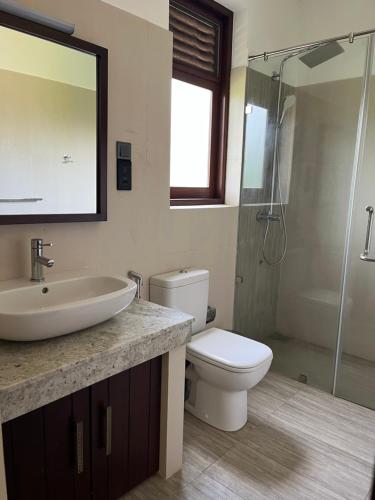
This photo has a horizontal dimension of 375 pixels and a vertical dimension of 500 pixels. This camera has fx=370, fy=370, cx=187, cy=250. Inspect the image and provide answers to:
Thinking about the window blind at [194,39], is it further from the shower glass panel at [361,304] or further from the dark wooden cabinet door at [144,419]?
the dark wooden cabinet door at [144,419]

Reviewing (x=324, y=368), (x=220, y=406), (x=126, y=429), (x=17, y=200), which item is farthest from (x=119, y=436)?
(x=324, y=368)

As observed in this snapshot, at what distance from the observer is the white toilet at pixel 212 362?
6.06 feet

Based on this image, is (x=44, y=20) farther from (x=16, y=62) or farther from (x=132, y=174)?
(x=132, y=174)

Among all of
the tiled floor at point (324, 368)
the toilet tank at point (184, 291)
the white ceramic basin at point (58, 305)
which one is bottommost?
the tiled floor at point (324, 368)

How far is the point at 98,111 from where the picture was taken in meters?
1.67

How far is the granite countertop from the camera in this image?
3.33 feet

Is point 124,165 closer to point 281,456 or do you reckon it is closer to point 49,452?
point 49,452

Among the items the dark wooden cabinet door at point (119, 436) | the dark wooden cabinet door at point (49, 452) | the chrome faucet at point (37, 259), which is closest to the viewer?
the dark wooden cabinet door at point (49, 452)

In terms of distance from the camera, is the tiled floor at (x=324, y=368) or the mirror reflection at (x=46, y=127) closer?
the mirror reflection at (x=46, y=127)

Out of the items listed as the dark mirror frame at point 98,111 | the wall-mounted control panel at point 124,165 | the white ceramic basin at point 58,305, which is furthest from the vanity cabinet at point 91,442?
the wall-mounted control panel at point 124,165

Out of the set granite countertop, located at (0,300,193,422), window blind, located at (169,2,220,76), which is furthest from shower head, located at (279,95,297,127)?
granite countertop, located at (0,300,193,422)

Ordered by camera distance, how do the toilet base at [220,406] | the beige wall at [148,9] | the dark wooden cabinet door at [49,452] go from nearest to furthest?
the dark wooden cabinet door at [49,452], the beige wall at [148,9], the toilet base at [220,406]

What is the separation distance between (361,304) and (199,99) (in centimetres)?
182

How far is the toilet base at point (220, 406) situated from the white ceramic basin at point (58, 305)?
2.83 feet
